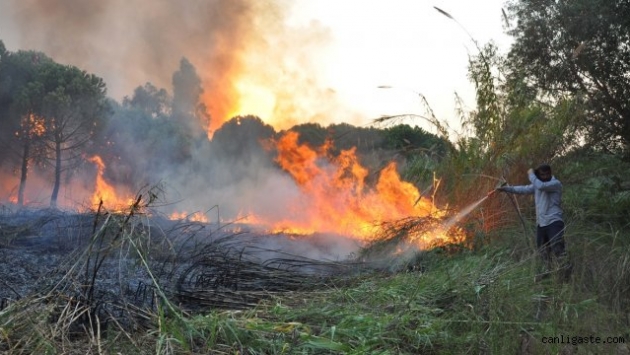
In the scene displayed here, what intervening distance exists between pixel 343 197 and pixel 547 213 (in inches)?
325

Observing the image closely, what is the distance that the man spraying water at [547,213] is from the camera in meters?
7.09

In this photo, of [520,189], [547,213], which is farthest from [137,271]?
[547,213]

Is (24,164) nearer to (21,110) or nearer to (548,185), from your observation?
(21,110)

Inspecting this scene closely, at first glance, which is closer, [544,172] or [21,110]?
[544,172]

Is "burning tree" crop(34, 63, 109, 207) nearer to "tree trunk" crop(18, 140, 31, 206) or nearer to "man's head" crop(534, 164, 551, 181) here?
"tree trunk" crop(18, 140, 31, 206)

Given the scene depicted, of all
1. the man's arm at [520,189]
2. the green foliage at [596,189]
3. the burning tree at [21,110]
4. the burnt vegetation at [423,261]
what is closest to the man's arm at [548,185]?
the man's arm at [520,189]

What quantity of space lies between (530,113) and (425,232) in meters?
2.87

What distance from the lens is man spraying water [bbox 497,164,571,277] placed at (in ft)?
23.2

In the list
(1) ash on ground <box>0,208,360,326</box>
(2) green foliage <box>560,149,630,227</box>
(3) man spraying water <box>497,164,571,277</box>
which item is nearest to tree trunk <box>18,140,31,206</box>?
(1) ash on ground <box>0,208,360,326</box>

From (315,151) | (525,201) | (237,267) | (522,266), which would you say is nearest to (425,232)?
(525,201)

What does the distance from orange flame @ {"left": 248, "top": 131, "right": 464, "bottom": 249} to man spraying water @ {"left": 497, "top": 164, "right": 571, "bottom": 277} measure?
80.2 inches

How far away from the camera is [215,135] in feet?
101

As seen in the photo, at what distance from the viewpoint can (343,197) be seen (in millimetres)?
15148

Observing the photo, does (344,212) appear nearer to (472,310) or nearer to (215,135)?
(472,310)
